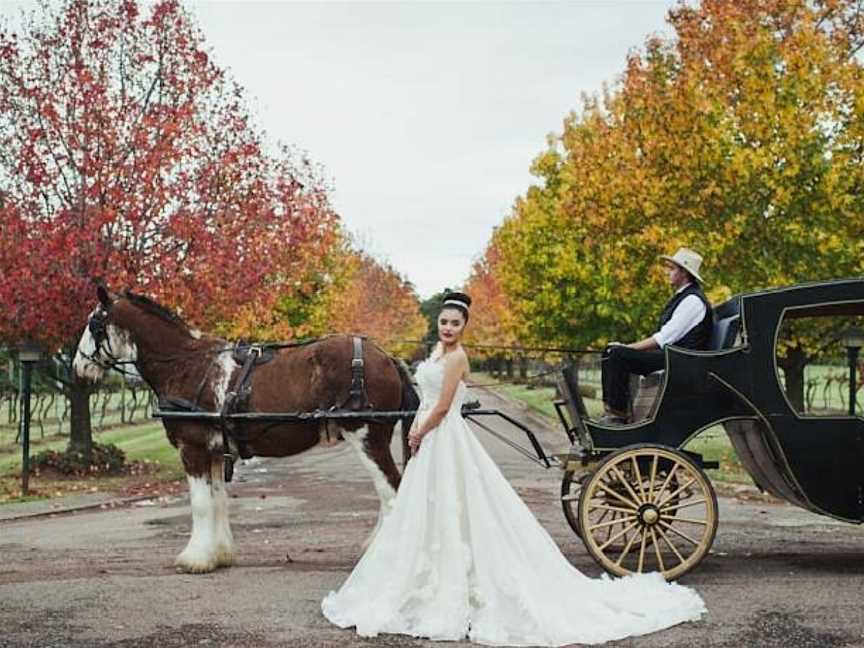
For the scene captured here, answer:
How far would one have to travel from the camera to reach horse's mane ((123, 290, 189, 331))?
921 centimetres

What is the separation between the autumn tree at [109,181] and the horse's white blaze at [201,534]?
7.72 metres

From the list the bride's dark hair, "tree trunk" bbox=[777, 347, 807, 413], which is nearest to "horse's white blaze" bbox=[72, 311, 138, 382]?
the bride's dark hair

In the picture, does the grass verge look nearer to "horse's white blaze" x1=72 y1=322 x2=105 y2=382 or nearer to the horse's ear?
"horse's white blaze" x1=72 y1=322 x2=105 y2=382

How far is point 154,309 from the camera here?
927 centimetres

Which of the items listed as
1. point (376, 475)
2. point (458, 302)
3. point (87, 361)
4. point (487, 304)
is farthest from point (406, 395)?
point (487, 304)

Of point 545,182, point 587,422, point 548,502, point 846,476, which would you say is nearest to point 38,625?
point 587,422

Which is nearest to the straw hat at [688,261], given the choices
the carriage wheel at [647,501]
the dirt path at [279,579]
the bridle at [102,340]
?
the carriage wheel at [647,501]

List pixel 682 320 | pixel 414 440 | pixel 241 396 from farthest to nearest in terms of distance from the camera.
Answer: pixel 241 396 → pixel 682 320 → pixel 414 440

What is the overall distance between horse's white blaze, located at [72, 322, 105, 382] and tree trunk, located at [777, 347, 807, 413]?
13079mm

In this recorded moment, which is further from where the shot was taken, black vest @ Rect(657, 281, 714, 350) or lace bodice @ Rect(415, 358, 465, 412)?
black vest @ Rect(657, 281, 714, 350)

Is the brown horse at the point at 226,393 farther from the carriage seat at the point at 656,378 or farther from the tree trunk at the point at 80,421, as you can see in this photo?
the tree trunk at the point at 80,421

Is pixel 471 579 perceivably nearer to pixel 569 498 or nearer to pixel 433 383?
pixel 433 383

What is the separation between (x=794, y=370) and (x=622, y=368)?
12.2m

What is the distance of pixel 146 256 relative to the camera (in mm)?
16484
